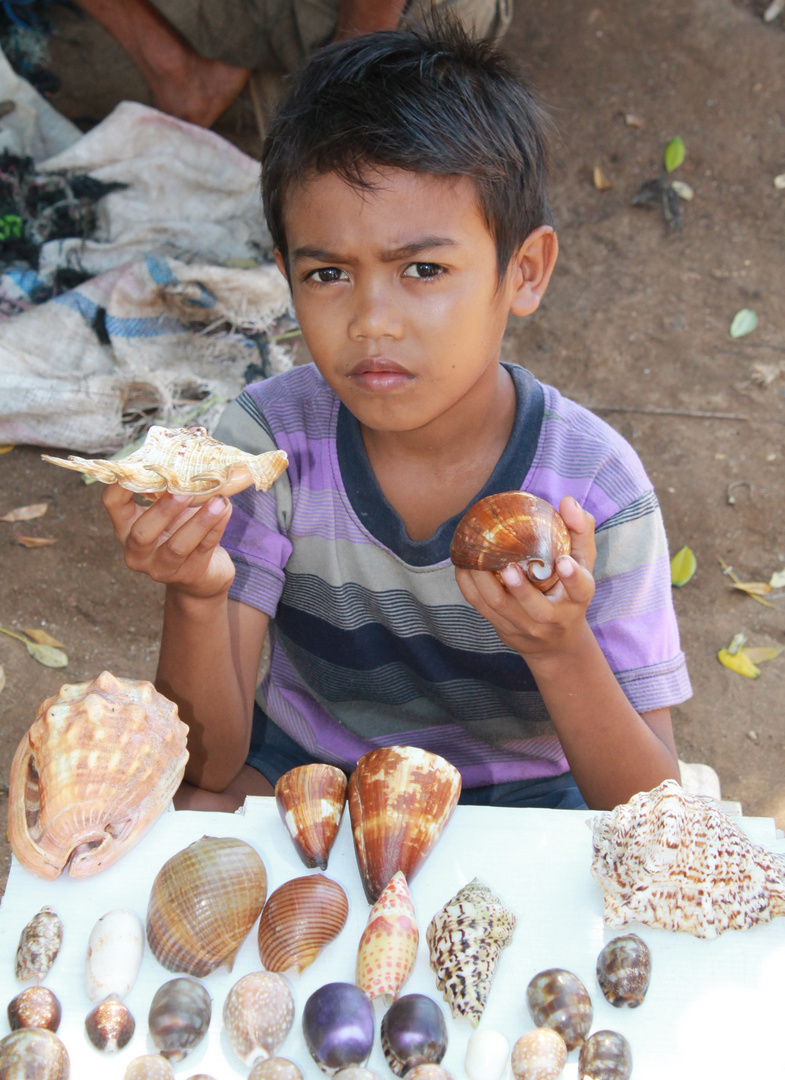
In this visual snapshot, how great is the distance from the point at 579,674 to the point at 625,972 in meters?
0.38

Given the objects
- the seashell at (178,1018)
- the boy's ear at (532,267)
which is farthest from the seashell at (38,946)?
the boy's ear at (532,267)

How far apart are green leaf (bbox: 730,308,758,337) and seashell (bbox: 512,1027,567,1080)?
303 cm

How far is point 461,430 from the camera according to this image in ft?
5.11

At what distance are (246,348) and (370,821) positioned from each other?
2339 millimetres

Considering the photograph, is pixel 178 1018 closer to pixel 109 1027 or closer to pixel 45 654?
pixel 109 1027

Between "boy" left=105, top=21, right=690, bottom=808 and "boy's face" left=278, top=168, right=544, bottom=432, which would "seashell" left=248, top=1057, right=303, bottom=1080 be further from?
"boy's face" left=278, top=168, right=544, bottom=432

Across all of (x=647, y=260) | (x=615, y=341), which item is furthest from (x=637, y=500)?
(x=647, y=260)

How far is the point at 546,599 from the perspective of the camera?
1123 mm

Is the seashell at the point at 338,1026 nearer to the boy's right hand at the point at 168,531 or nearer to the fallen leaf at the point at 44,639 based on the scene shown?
the boy's right hand at the point at 168,531

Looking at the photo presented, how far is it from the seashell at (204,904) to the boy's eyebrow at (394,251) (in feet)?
2.51

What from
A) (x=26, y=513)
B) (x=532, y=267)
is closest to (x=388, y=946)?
(x=532, y=267)

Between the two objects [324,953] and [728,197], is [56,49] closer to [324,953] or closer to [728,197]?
[728,197]

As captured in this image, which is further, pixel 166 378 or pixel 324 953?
pixel 166 378

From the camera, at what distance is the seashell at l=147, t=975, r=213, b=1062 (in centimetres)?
94
